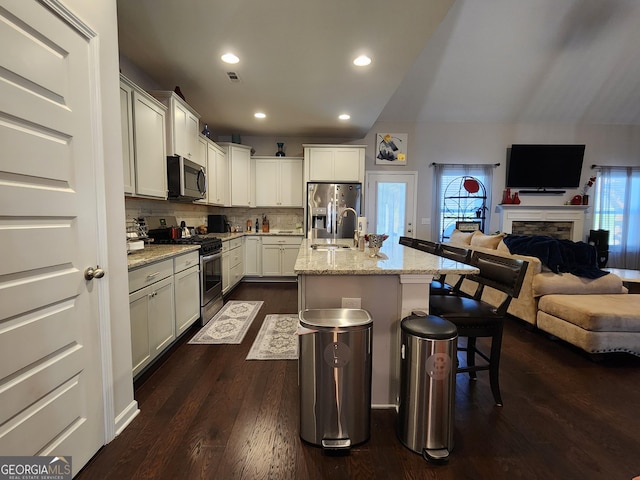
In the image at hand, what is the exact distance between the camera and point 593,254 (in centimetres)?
304

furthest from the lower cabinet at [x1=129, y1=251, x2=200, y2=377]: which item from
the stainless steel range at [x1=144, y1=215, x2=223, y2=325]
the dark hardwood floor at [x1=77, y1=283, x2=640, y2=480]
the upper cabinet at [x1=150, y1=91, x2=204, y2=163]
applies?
the upper cabinet at [x1=150, y1=91, x2=204, y2=163]

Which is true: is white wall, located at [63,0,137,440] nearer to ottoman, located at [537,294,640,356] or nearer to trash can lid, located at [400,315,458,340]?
trash can lid, located at [400,315,458,340]

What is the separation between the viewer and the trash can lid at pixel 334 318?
1.50 m

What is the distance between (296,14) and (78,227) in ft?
6.83

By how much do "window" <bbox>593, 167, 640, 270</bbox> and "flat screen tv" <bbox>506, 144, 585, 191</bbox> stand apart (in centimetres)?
64

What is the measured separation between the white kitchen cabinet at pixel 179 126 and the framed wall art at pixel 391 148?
11.8 ft

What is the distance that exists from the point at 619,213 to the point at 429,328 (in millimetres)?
7392

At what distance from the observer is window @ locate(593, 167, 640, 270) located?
607 cm

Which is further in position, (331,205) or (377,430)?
(331,205)

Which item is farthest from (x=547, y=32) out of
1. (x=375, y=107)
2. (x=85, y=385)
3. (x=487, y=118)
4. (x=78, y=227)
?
(x=85, y=385)

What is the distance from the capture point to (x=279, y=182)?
215 inches

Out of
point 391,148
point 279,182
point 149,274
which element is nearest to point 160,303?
point 149,274

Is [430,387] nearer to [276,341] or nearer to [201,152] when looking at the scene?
[276,341]

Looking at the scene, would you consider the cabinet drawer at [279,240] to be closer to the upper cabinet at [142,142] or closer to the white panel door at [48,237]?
the upper cabinet at [142,142]
